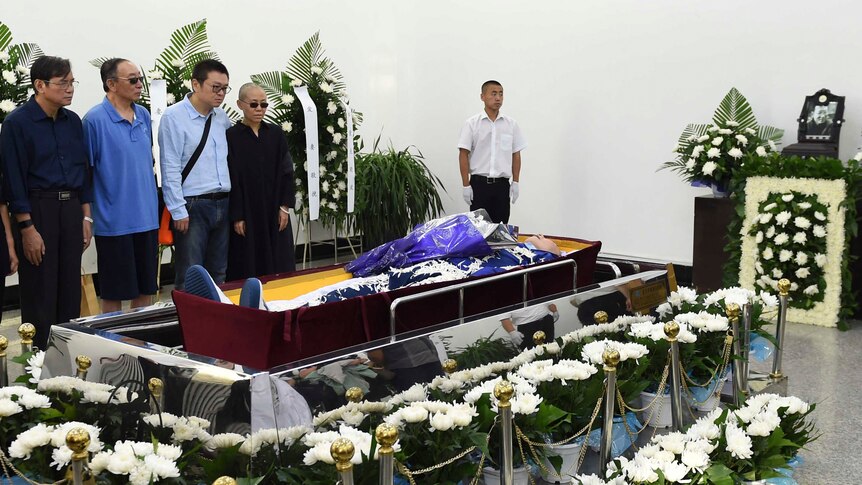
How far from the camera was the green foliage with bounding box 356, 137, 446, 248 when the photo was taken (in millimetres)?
7848

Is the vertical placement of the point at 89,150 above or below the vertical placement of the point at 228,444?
above

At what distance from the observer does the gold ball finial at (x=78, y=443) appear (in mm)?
1890

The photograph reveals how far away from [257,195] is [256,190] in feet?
0.09

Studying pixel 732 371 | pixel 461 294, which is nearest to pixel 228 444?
pixel 461 294

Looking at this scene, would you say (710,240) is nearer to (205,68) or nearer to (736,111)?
(736,111)

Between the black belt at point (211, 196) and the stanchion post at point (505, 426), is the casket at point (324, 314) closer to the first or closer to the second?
the stanchion post at point (505, 426)

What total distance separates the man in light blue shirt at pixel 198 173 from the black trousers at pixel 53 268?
1.54 feet

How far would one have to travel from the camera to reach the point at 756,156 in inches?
230

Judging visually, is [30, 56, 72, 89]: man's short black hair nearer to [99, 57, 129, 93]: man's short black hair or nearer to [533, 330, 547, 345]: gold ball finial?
[99, 57, 129, 93]: man's short black hair

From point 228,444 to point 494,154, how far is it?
17.1 feet

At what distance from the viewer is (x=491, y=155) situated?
717 cm

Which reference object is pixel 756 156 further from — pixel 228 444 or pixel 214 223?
pixel 228 444

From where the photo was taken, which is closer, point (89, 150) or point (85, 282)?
point (89, 150)

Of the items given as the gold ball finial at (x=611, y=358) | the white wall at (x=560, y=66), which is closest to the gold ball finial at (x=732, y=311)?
the gold ball finial at (x=611, y=358)
